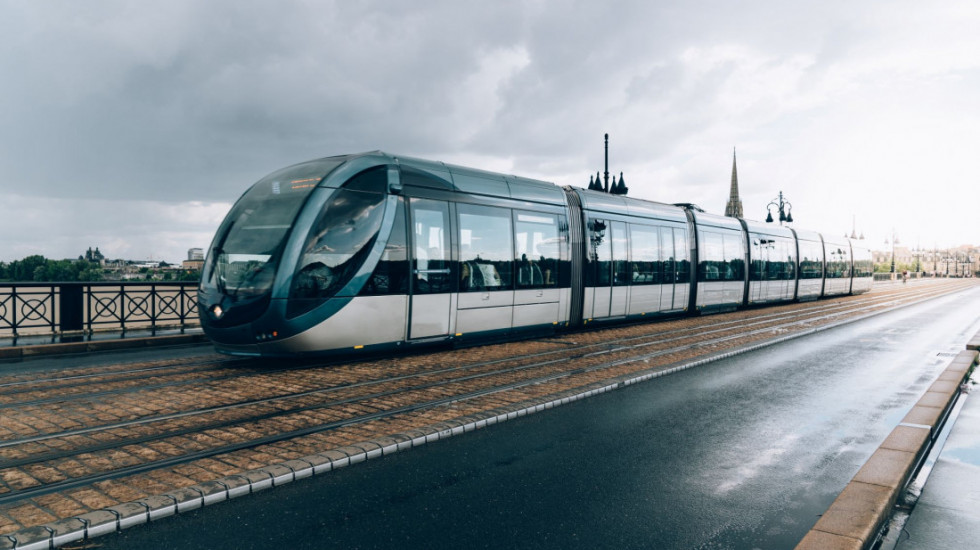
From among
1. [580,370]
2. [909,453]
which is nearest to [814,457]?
[909,453]

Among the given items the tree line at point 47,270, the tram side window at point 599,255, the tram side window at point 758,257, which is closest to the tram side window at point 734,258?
the tram side window at point 758,257

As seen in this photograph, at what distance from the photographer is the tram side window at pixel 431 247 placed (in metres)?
10.7

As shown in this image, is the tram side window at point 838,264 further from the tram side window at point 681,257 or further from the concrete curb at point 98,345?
the concrete curb at point 98,345

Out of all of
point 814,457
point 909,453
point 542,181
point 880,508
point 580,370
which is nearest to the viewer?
point 880,508

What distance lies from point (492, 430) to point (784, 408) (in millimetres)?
3678

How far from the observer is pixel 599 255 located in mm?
15188

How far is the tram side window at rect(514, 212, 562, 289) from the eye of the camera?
1283cm

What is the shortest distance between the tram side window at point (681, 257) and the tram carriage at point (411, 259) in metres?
1.30

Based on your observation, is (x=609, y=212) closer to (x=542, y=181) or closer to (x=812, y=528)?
(x=542, y=181)

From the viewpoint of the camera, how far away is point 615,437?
597 centimetres

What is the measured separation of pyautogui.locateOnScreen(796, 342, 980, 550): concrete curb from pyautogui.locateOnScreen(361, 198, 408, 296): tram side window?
713 centimetres

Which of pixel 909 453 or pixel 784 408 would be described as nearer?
pixel 909 453

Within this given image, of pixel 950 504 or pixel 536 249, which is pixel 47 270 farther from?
pixel 950 504

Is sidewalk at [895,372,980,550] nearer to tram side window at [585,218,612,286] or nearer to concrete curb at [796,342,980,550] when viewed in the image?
concrete curb at [796,342,980,550]
